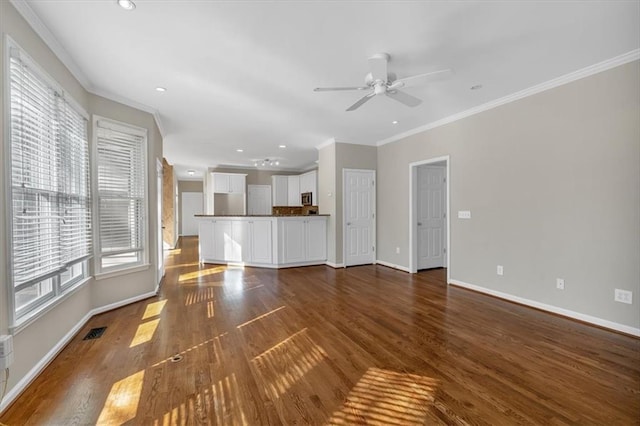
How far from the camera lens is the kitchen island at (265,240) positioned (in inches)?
223

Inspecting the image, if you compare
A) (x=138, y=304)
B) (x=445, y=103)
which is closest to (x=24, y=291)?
(x=138, y=304)

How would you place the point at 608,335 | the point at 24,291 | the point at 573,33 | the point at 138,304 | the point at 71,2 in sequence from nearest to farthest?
the point at 71,2 → the point at 24,291 → the point at 573,33 → the point at 608,335 → the point at 138,304

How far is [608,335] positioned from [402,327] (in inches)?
75.2

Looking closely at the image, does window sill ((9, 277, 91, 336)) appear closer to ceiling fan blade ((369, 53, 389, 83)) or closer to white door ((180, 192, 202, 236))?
ceiling fan blade ((369, 53, 389, 83))

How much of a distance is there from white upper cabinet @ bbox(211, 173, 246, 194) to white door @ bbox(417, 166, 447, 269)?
5.67 metres

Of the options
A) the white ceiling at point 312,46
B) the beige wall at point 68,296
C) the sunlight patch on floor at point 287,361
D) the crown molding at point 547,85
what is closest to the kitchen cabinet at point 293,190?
the crown molding at point 547,85

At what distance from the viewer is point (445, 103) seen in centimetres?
381

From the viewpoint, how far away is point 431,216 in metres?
5.53

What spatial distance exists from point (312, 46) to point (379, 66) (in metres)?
0.62

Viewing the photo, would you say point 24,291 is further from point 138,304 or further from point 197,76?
point 197,76

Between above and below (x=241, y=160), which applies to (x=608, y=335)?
below

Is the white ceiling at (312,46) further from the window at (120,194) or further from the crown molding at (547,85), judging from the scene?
the window at (120,194)

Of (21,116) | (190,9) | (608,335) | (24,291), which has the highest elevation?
(190,9)

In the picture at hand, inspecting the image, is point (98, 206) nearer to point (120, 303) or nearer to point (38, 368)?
point (120, 303)
